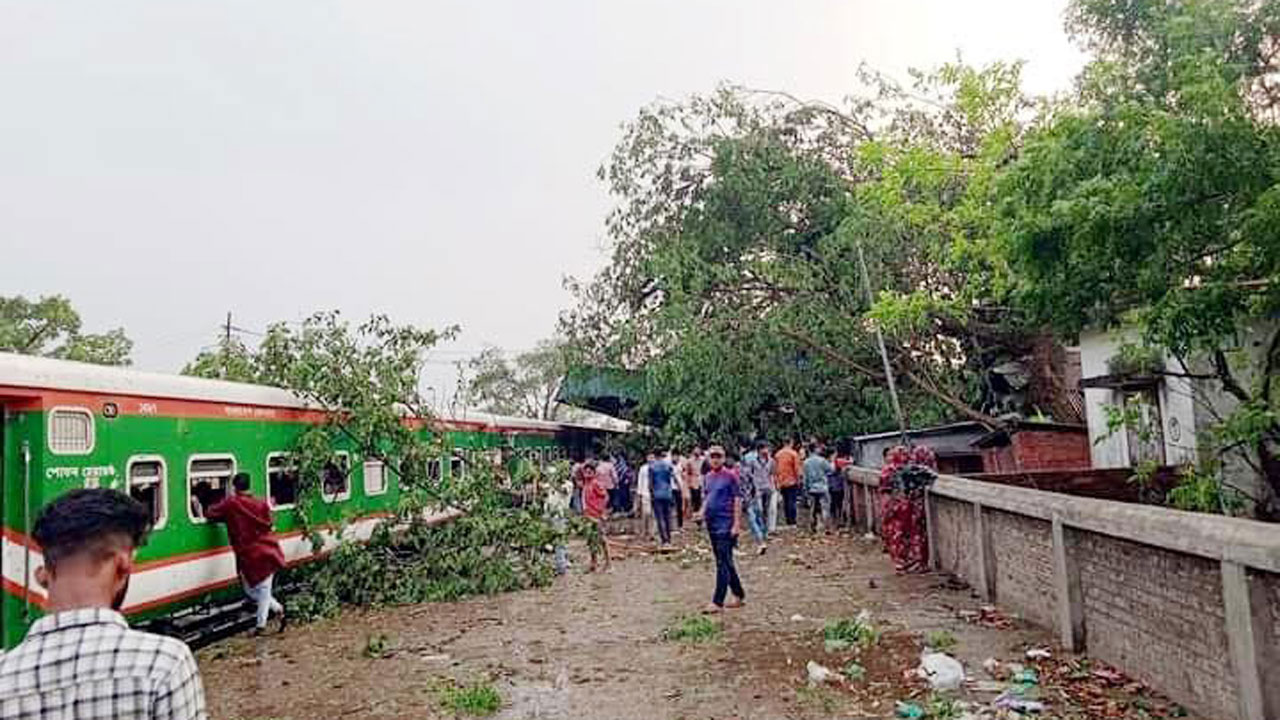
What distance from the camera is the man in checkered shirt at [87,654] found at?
2.26 meters

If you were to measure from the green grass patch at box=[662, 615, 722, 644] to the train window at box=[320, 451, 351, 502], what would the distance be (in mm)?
5252

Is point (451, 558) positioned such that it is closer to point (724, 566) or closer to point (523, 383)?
point (724, 566)

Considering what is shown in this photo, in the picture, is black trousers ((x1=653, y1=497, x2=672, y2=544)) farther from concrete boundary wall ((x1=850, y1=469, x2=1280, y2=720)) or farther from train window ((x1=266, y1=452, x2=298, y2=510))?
concrete boundary wall ((x1=850, y1=469, x2=1280, y2=720))

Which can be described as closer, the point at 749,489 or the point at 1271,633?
the point at 1271,633

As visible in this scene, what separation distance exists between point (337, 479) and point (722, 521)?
5.43 m

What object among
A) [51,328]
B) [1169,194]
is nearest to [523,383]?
[51,328]

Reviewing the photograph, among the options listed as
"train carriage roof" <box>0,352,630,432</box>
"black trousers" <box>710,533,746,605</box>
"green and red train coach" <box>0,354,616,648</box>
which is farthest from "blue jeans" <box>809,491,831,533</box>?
"train carriage roof" <box>0,352,630,432</box>

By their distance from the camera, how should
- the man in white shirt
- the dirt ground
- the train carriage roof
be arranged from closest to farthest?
the dirt ground
the train carriage roof
the man in white shirt

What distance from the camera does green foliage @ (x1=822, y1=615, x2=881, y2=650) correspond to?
8977 millimetres

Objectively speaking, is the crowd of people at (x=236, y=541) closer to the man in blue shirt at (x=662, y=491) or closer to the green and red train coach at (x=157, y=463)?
the man in blue shirt at (x=662, y=491)

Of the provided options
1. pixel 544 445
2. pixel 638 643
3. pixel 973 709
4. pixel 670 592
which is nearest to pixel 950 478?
pixel 670 592

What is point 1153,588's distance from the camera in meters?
6.89

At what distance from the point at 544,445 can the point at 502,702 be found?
71.3 ft

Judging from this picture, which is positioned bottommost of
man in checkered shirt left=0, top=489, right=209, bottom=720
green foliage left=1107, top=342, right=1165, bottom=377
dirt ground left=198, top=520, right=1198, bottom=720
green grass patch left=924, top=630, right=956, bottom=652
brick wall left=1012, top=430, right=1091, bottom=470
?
dirt ground left=198, top=520, right=1198, bottom=720
